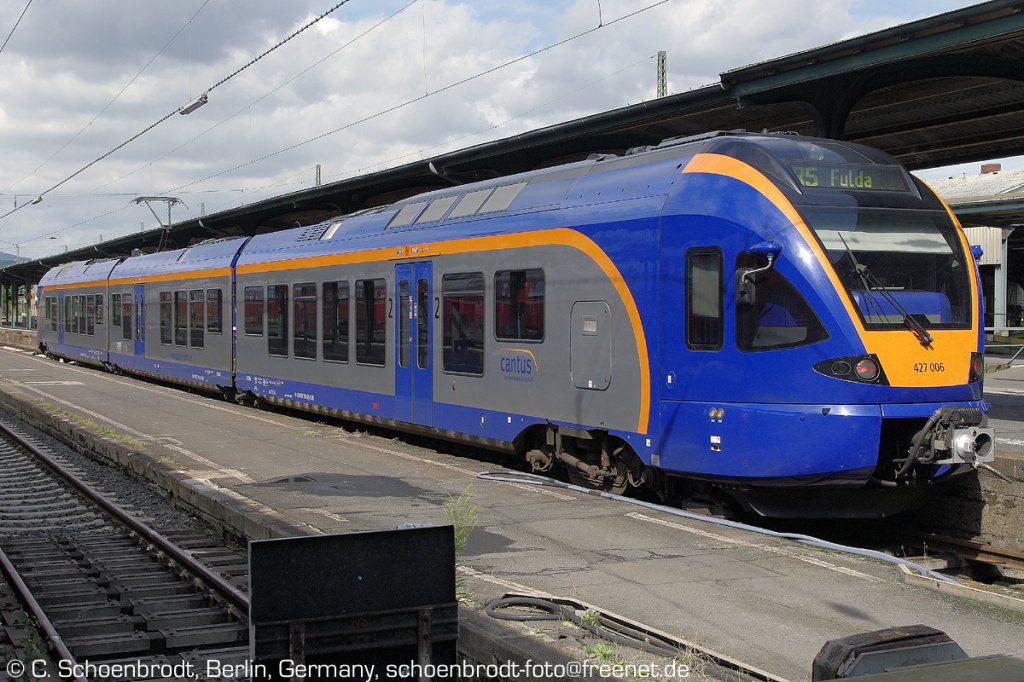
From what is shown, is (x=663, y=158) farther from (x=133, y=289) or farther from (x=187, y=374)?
(x=133, y=289)

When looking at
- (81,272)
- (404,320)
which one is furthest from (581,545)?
(81,272)

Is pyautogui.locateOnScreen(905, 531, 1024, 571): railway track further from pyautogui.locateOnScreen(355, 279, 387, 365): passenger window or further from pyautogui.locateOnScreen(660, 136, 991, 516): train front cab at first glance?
pyautogui.locateOnScreen(355, 279, 387, 365): passenger window

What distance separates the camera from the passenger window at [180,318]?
76.2 feet

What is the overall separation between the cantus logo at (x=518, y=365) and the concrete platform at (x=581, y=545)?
1212 mm

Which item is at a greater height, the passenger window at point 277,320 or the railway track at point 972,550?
the passenger window at point 277,320

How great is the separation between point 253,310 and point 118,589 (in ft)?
38.9

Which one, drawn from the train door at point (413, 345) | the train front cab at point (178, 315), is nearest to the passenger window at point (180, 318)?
the train front cab at point (178, 315)

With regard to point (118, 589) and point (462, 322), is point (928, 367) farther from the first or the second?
point (118, 589)

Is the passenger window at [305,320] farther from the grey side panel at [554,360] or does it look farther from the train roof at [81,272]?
the train roof at [81,272]

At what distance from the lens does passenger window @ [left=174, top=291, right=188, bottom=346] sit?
23234 mm

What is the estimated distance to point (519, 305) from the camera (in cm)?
1138

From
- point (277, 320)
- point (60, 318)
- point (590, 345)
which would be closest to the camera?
point (590, 345)

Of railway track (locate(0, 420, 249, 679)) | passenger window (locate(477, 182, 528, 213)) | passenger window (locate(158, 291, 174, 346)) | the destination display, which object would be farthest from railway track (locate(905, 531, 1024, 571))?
passenger window (locate(158, 291, 174, 346))

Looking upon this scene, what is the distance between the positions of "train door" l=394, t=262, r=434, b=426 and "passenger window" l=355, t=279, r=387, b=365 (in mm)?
459
